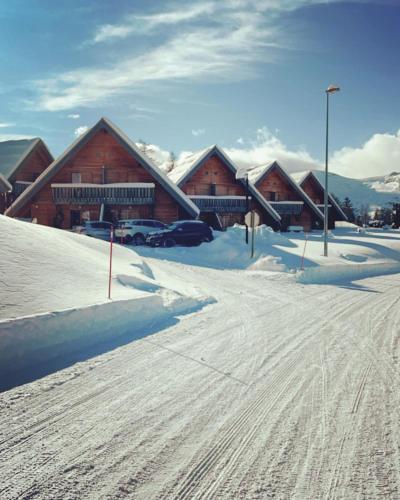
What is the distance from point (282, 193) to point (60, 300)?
102 ft

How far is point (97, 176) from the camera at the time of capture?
1039 inches

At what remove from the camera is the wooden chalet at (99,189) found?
2511cm

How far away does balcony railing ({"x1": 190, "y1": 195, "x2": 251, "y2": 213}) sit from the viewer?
2866cm

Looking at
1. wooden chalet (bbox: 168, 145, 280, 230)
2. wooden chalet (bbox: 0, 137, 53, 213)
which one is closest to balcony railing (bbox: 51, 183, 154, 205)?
wooden chalet (bbox: 168, 145, 280, 230)

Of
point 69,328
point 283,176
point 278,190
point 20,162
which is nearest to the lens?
point 69,328

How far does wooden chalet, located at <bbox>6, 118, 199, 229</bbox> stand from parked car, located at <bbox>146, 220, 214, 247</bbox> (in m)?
4.14

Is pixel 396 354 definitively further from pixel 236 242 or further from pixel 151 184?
pixel 151 184

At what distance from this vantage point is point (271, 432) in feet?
11.3

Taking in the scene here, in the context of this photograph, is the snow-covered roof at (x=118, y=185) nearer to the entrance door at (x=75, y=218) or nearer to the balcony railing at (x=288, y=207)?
the entrance door at (x=75, y=218)

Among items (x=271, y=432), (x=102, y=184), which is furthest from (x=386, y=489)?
(x=102, y=184)

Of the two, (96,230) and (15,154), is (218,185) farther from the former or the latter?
(15,154)

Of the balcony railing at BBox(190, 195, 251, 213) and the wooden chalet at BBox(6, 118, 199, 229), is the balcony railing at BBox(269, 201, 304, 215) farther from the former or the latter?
the wooden chalet at BBox(6, 118, 199, 229)

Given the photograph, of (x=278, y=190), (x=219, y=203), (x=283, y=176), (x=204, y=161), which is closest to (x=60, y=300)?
(x=204, y=161)

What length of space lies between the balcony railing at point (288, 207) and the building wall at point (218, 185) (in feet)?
10.9
